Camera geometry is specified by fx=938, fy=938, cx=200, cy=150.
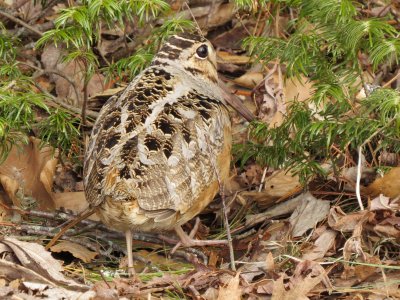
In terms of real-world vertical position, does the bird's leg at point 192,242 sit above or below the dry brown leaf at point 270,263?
below

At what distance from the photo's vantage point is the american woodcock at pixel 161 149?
5.28m

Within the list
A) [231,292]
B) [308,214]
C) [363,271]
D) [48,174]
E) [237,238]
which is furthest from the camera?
[48,174]

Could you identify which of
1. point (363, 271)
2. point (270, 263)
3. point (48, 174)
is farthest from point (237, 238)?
point (48, 174)

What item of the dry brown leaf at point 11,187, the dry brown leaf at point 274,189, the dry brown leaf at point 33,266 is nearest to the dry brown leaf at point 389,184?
the dry brown leaf at point 274,189

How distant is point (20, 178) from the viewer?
665 cm

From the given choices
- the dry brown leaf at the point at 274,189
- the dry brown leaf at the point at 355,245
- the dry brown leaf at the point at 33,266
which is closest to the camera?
the dry brown leaf at the point at 33,266

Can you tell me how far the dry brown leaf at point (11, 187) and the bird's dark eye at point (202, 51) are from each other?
156cm

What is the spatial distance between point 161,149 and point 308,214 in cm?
121

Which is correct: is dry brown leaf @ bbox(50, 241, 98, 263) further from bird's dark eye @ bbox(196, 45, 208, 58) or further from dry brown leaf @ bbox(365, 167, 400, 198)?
dry brown leaf @ bbox(365, 167, 400, 198)

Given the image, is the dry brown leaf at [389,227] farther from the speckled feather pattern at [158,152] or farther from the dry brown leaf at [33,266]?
the dry brown leaf at [33,266]

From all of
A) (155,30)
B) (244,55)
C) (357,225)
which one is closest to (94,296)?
(357,225)

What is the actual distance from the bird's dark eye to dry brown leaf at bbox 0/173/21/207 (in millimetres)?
1565

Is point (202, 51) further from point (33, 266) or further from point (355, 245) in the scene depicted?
point (33, 266)

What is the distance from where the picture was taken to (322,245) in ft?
18.4
